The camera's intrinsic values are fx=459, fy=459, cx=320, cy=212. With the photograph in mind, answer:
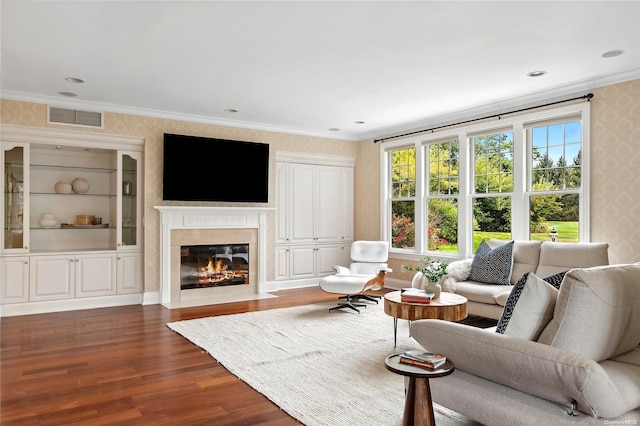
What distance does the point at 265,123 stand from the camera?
23.6ft

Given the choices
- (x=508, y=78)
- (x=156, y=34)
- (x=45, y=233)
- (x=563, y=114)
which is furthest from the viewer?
(x=45, y=233)

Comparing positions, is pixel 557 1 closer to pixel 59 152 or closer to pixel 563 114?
pixel 563 114

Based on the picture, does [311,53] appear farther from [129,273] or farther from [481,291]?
[129,273]

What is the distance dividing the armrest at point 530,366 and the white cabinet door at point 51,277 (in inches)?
200

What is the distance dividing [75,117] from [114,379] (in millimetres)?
3834

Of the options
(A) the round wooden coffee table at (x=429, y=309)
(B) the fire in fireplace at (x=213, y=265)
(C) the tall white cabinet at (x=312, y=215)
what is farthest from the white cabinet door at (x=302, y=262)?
(A) the round wooden coffee table at (x=429, y=309)

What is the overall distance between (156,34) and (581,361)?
3.61 meters

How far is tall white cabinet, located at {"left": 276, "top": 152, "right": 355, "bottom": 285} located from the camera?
7.59m

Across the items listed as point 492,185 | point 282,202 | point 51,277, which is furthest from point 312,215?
point 51,277

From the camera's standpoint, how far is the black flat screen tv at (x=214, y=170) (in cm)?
639

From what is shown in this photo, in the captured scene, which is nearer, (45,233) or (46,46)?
(46,46)

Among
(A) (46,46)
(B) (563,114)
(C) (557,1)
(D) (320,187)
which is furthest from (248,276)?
(C) (557,1)

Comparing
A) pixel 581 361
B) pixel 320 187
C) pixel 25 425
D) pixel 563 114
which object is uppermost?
pixel 563 114

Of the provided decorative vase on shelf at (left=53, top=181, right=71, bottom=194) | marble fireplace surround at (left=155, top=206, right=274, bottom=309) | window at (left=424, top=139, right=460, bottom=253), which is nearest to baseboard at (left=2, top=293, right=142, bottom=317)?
marble fireplace surround at (left=155, top=206, right=274, bottom=309)
